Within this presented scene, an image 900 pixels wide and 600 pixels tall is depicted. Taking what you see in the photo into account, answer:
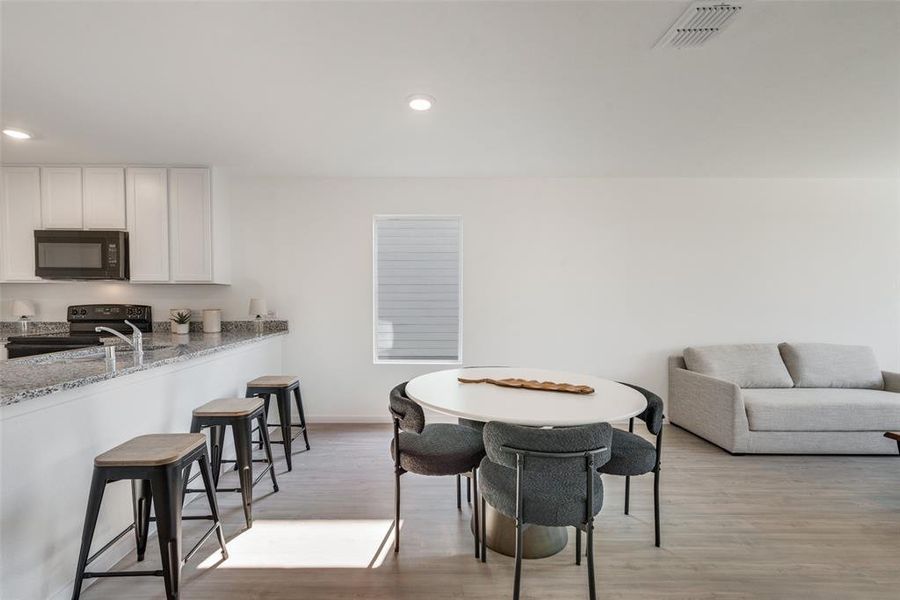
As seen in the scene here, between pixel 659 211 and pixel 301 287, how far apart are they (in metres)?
3.76

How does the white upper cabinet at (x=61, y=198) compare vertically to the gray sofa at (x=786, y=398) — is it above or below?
above

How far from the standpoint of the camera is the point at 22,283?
3.74m

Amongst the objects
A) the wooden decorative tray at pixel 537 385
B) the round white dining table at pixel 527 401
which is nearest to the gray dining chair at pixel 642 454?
the round white dining table at pixel 527 401

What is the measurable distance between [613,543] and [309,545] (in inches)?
63.5

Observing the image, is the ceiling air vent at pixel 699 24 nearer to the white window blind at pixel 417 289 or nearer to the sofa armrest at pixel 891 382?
the white window blind at pixel 417 289

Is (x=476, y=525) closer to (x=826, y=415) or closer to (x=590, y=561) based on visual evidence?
(x=590, y=561)

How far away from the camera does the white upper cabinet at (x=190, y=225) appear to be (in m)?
3.60

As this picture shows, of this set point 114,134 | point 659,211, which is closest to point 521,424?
point 659,211

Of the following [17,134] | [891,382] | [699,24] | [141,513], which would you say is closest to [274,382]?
[141,513]

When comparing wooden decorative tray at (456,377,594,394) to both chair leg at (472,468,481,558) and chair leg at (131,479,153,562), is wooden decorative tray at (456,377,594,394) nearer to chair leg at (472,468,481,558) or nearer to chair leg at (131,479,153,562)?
chair leg at (472,468,481,558)

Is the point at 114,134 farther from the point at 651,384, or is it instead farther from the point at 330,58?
the point at 651,384

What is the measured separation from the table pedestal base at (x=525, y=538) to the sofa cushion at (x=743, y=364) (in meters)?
2.55

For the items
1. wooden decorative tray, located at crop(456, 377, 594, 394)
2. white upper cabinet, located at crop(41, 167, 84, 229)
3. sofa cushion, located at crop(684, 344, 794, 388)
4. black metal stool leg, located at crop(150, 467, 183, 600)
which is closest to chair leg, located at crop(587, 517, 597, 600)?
wooden decorative tray, located at crop(456, 377, 594, 394)

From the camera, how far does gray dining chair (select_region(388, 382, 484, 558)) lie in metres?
1.78
